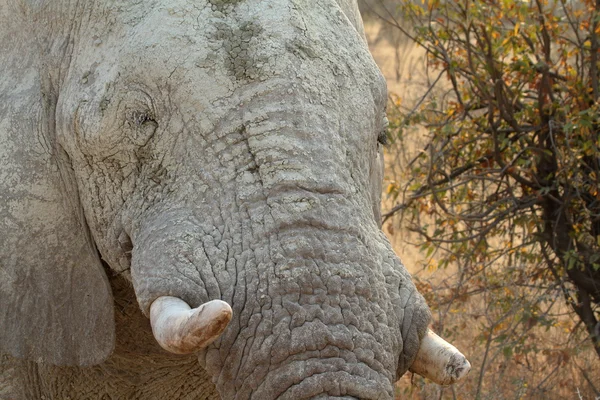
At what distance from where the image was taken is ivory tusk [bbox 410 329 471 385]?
2836 mm

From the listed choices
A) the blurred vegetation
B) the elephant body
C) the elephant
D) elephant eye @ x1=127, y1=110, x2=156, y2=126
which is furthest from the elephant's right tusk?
the blurred vegetation

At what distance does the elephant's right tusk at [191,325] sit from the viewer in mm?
2453

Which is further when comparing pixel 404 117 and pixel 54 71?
pixel 404 117

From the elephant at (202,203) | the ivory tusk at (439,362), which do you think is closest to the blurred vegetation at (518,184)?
the elephant at (202,203)

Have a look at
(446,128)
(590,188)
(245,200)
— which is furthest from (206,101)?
(590,188)

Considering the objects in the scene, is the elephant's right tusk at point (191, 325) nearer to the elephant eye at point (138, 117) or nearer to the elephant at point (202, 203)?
the elephant at point (202, 203)

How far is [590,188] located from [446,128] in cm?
71

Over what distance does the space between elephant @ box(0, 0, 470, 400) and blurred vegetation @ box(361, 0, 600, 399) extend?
75.2 inches

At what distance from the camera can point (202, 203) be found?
9.29ft

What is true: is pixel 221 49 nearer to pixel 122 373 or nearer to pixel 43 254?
pixel 43 254

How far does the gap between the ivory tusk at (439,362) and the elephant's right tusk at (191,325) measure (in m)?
0.63

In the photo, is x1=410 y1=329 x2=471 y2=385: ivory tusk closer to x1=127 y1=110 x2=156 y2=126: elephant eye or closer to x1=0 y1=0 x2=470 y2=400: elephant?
x1=0 y1=0 x2=470 y2=400: elephant

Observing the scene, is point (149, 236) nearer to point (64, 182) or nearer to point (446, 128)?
point (64, 182)

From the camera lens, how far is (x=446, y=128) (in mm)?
5195
